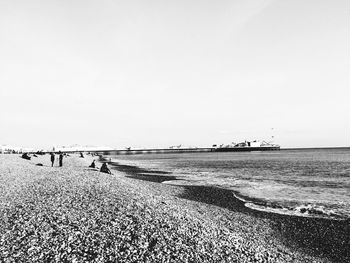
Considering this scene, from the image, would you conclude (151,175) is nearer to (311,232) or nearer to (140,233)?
(311,232)

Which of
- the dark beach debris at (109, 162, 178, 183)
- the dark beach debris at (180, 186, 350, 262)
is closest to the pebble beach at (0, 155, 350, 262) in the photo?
the dark beach debris at (180, 186, 350, 262)

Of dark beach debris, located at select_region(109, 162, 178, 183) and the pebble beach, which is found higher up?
the pebble beach

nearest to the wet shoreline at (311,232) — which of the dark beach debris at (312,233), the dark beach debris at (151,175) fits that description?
the dark beach debris at (312,233)

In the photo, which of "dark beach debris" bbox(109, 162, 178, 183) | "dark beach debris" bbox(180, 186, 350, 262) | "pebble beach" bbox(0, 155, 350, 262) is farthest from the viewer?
"dark beach debris" bbox(109, 162, 178, 183)

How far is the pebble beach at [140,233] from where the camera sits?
28.9 ft

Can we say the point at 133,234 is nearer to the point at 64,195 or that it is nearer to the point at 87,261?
the point at 87,261

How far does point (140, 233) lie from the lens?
33.3 feet

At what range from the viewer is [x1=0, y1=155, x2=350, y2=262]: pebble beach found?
8820 millimetres

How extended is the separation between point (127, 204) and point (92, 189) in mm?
4604

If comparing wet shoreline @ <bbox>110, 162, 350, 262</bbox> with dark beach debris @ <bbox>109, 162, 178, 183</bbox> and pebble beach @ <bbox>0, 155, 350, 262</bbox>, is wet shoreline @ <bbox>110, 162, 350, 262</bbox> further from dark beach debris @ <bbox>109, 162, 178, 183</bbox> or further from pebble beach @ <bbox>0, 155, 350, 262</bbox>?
dark beach debris @ <bbox>109, 162, 178, 183</bbox>

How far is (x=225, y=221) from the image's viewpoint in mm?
14609

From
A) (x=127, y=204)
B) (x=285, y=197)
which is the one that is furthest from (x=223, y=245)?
(x=285, y=197)

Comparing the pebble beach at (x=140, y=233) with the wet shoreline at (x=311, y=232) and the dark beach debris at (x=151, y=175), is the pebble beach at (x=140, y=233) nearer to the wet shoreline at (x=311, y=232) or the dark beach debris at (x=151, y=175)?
the wet shoreline at (x=311, y=232)

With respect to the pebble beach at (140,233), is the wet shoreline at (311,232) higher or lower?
lower
